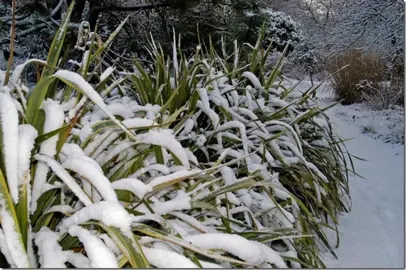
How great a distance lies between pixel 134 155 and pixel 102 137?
89 millimetres

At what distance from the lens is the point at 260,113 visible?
2014 millimetres

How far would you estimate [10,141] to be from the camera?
30.1 inches

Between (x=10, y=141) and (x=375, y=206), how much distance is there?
6.68 feet

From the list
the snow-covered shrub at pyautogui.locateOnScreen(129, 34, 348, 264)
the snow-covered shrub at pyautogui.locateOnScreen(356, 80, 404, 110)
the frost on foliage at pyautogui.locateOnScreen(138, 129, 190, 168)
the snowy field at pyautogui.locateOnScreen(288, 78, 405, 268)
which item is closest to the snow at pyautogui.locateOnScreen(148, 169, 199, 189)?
the frost on foliage at pyautogui.locateOnScreen(138, 129, 190, 168)

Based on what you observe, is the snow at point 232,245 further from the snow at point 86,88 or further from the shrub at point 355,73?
the shrub at point 355,73

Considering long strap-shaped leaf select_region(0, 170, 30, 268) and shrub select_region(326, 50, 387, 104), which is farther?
shrub select_region(326, 50, 387, 104)

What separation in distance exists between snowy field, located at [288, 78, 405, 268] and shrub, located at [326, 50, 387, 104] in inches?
52.2

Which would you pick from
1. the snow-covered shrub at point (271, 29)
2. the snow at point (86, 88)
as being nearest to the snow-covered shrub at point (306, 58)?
the snow-covered shrub at point (271, 29)

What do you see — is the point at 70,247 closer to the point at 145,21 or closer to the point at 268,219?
the point at 268,219

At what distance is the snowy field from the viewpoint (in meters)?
1.65

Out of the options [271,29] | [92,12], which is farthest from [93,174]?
[271,29]

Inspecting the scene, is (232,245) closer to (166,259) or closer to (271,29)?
(166,259)

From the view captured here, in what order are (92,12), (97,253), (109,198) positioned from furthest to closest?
A: 1. (92,12)
2. (109,198)
3. (97,253)

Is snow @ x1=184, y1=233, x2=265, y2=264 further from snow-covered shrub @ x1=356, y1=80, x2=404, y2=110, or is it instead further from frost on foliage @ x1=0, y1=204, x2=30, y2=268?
snow-covered shrub @ x1=356, y1=80, x2=404, y2=110
